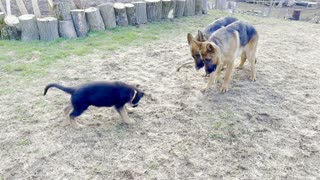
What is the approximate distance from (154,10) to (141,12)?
44 cm

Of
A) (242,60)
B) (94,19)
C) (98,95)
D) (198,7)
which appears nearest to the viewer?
(98,95)

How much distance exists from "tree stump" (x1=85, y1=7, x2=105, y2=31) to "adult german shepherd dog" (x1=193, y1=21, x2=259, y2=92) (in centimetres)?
411

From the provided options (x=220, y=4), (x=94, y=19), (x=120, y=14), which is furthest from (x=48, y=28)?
(x=220, y=4)

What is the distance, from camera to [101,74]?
5.73m

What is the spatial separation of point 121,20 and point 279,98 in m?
5.27

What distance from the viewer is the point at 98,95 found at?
12.3 feet

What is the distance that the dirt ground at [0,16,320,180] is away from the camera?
3436mm

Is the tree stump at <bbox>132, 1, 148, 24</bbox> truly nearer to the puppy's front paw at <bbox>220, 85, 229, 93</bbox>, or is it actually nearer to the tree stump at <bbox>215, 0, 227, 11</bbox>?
the puppy's front paw at <bbox>220, 85, 229, 93</bbox>

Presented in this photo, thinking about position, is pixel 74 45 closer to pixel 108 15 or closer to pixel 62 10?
pixel 62 10

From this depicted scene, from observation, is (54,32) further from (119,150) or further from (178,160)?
(178,160)

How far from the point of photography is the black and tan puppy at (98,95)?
12.3 ft

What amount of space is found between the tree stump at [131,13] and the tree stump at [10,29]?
9.67 feet

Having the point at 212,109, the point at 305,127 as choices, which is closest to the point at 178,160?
the point at 212,109

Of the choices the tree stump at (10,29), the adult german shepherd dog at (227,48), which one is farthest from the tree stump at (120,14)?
the adult german shepherd dog at (227,48)
